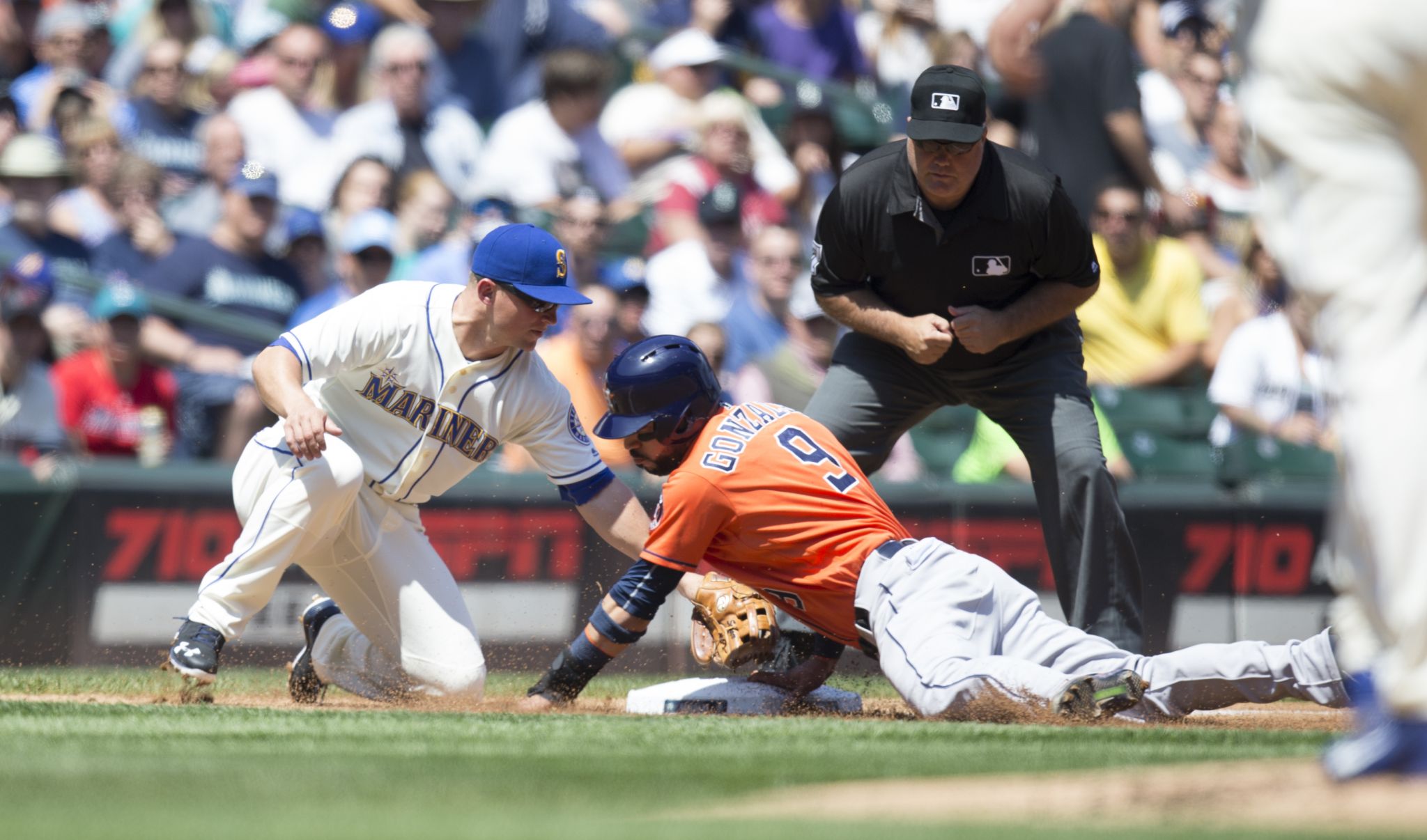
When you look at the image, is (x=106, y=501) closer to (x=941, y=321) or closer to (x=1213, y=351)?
(x=941, y=321)

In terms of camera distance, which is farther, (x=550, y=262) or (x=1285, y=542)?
(x=1285, y=542)

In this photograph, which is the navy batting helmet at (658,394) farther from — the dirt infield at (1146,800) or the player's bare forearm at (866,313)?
the dirt infield at (1146,800)

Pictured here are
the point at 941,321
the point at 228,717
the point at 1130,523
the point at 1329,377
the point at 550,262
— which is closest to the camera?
the point at 1329,377

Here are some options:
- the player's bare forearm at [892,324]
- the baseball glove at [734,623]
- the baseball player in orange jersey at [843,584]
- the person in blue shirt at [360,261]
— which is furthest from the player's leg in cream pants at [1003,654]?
the person in blue shirt at [360,261]

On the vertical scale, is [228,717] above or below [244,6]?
below

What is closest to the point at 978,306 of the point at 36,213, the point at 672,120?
the point at 672,120

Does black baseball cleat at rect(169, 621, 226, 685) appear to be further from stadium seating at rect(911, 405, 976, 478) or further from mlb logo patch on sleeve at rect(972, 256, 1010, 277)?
stadium seating at rect(911, 405, 976, 478)

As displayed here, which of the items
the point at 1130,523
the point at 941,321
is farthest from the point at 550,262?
the point at 1130,523
